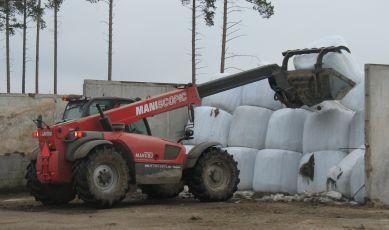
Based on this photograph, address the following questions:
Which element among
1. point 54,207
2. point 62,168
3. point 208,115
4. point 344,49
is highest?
point 344,49

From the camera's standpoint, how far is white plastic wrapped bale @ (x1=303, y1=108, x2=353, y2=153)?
13.2 metres

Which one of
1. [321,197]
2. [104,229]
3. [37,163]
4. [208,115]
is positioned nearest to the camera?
[104,229]

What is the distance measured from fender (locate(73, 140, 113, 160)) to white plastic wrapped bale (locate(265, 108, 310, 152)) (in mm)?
4797

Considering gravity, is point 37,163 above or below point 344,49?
below

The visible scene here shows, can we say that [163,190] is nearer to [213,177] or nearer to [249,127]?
[213,177]

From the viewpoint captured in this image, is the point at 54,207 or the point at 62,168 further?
the point at 54,207

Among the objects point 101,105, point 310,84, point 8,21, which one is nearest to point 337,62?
point 310,84

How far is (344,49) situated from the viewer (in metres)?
13.3

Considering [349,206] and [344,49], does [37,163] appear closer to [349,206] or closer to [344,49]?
[349,206]

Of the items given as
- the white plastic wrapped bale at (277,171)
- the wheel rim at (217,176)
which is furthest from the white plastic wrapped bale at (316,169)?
the wheel rim at (217,176)

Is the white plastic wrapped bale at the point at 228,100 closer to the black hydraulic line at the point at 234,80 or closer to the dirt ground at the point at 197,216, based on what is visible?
the black hydraulic line at the point at 234,80

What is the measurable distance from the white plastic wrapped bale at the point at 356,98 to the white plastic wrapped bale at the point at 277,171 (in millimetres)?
1614

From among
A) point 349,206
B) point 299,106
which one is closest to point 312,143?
point 299,106

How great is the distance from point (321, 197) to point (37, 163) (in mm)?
5660
